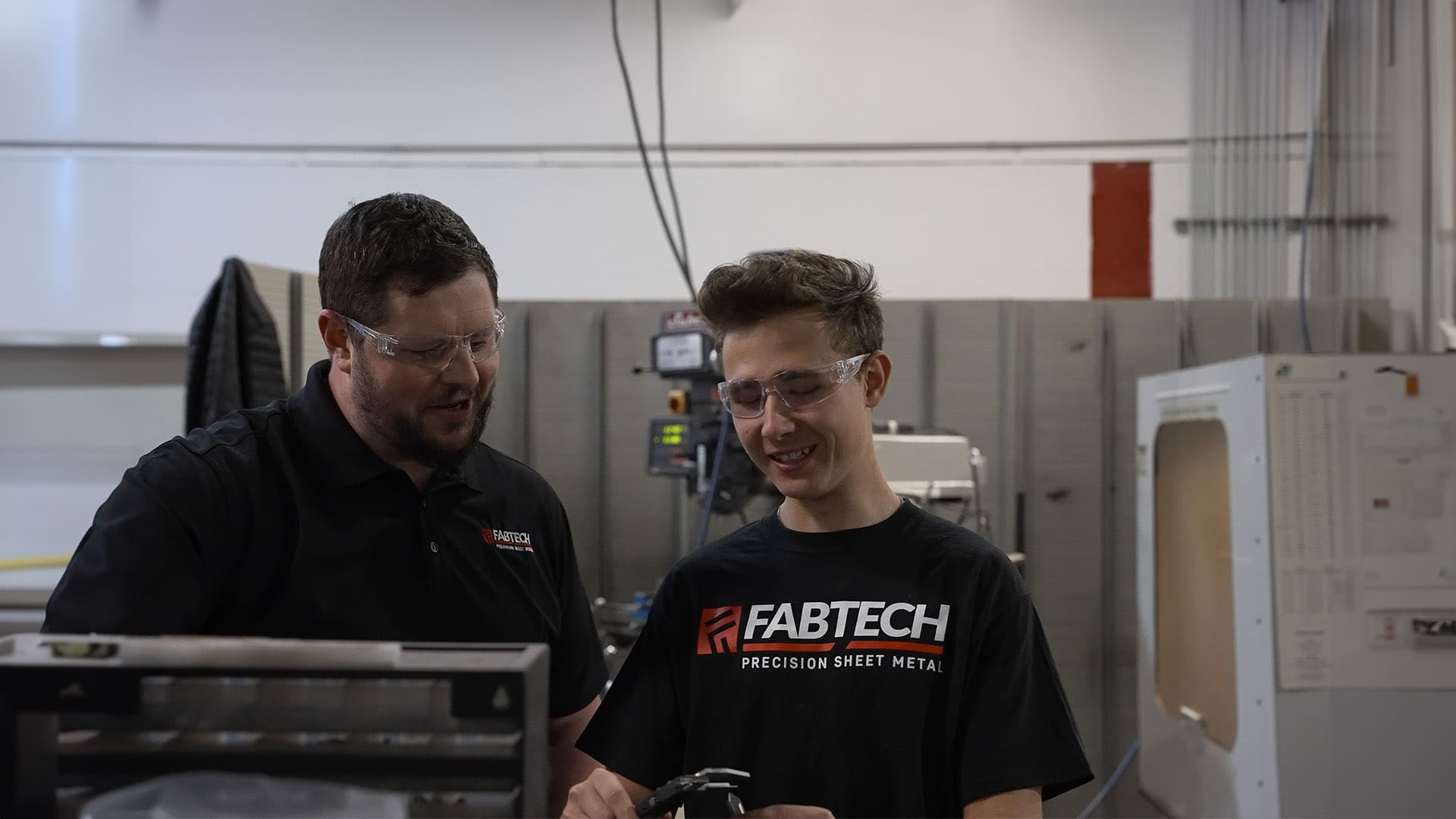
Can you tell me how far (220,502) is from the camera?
1.16 meters

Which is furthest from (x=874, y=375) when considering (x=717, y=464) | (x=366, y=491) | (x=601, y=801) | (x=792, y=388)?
(x=717, y=464)

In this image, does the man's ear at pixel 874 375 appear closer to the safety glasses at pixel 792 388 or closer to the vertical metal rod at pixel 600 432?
the safety glasses at pixel 792 388

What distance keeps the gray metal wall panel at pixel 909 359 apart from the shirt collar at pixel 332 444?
6.51ft

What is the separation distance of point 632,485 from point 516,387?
48 centimetres

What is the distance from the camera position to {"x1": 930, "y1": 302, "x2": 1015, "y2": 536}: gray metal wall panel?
309 cm

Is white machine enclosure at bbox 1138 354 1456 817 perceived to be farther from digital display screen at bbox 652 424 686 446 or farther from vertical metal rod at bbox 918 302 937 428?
digital display screen at bbox 652 424 686 446

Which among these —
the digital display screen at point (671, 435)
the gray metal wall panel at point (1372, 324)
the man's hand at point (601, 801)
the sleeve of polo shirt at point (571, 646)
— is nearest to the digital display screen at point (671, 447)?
the digital display screen at point (671, 435)

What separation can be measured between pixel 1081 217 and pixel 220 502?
3.07 metres

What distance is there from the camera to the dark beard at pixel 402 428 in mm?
1237

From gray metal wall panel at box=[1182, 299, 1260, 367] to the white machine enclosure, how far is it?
1006 mm

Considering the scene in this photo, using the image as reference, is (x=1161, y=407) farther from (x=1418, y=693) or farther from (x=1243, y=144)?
(x=1243, y=144)

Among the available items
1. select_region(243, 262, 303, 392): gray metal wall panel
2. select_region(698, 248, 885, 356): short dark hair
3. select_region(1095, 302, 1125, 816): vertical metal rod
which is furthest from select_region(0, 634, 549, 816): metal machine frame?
select_region(1095, 302, 1125, 816): vertical metal rod

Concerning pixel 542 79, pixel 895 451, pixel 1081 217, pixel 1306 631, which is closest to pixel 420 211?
pixel 895 451

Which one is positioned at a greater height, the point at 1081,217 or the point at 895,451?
the point at 1081,217
